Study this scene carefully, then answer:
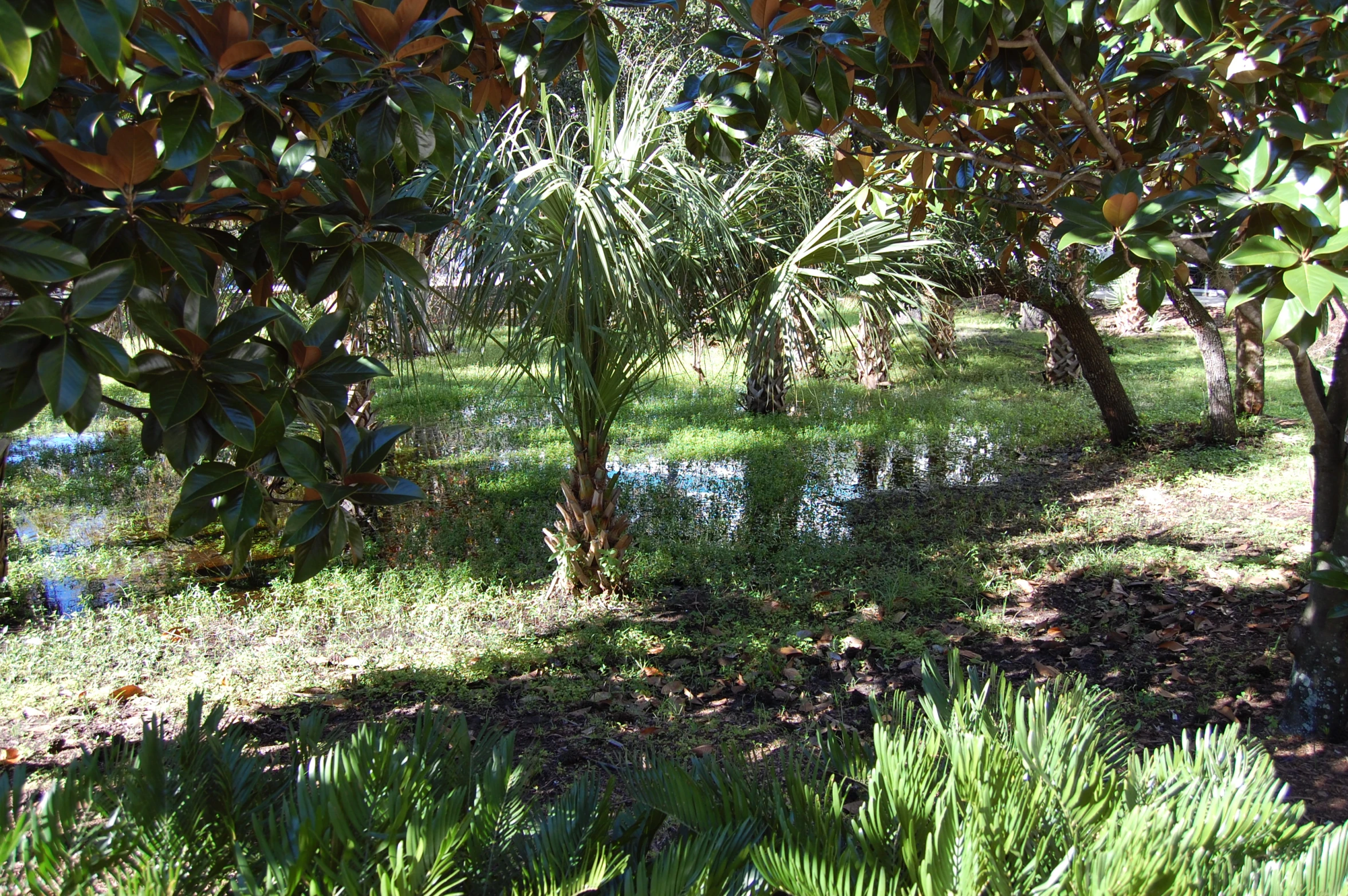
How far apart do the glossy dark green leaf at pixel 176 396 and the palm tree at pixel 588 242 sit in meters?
2.39

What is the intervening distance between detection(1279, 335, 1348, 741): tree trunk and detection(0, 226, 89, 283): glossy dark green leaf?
141 inches

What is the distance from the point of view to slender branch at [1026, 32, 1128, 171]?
107 inches

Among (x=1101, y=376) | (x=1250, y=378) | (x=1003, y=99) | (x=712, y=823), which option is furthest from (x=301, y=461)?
(x=1250, y=378)

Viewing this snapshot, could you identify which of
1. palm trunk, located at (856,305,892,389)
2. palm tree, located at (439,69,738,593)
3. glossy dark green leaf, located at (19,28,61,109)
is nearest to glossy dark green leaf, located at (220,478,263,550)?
glossy dark green leaf, located at (19,28,61,109)

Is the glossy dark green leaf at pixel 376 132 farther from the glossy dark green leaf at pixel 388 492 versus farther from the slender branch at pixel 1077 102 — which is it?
the slender branch at pixel 1077 102

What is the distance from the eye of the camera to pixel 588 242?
159 inches

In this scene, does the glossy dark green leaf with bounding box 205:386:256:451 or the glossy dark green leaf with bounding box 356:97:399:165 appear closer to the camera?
the glossy dark green leaf with bounding box 205:386:256:451

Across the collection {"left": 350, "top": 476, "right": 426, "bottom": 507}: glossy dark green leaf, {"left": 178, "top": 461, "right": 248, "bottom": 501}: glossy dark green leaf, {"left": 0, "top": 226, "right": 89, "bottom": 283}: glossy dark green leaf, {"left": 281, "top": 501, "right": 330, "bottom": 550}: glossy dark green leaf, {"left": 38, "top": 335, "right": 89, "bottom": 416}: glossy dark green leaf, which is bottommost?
{"left": 281, "top": 501, "right": 330, "bottom": 550}: glossy dark green leaf

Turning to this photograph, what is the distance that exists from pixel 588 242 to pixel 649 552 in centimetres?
266

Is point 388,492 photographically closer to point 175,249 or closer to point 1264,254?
point 175,249

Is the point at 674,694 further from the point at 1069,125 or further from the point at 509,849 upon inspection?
the point at 1069,125

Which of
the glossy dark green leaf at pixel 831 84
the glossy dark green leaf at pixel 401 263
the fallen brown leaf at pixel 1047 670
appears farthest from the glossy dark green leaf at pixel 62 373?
the fallen brown leaf at pixel 1047 670

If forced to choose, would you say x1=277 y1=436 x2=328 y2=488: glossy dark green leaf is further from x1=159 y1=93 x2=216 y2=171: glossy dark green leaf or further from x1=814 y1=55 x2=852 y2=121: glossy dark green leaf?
x1=814 y1=55 x2=852 y2=121: glossy dark green leaf

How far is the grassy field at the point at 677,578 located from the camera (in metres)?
4.02
